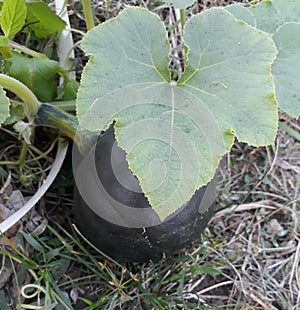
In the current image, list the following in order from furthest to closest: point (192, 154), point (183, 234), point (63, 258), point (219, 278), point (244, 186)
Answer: point (244, 186), point (219, 278), point (63, 258), point (183, 234), point (192, 154)

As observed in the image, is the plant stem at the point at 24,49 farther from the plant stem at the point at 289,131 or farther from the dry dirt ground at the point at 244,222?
the plant stem at the point at 289,131

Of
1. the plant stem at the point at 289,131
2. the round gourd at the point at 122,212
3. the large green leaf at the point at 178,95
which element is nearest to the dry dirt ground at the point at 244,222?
the plant stem at the point at 289,131

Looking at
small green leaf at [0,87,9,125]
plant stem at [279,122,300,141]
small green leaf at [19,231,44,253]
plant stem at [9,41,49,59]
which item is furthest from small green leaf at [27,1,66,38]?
plant stem at [279,122,300,141]

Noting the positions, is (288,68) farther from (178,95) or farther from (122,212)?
(122,212)

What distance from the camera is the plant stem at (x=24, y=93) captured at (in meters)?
1.36

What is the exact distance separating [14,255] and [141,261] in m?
0.33

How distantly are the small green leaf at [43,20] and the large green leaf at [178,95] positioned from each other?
0.39m

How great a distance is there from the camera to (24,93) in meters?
1.44

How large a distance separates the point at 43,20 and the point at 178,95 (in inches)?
21.8

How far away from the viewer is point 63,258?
163cm

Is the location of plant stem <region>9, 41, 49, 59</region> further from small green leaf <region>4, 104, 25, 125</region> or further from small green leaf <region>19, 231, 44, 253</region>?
small green leaf <region>19, 231, 44, 253</region>

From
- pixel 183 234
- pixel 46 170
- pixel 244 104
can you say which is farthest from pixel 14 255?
pixel 244 104

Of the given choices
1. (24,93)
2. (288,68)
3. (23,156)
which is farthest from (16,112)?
(288,68)

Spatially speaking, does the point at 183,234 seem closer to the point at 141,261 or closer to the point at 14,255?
the point at 141,261
